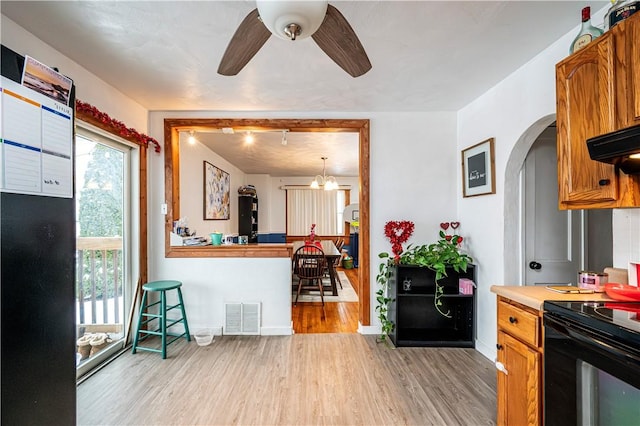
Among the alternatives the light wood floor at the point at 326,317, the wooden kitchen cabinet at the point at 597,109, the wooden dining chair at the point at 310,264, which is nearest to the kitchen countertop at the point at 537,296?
the wooden kitchen cabinet at the point at 597,109

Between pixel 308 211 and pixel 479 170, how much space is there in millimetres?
5138

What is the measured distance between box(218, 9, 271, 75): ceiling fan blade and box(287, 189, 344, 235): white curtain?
6.02 meters

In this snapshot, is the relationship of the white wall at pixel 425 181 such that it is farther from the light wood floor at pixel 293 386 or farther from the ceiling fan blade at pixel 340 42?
the ceiling fan blade at pixel 340 42

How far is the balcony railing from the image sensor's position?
241 centimetres

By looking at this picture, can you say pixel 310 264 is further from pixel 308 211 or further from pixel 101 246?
pixel 308 211

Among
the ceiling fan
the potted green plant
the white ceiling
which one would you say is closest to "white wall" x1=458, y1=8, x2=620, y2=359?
the white ceiling

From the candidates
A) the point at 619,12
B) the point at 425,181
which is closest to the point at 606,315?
the point at 619,12

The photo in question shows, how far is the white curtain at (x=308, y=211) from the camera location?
24.7 feet

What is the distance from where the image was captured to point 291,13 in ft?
3.11

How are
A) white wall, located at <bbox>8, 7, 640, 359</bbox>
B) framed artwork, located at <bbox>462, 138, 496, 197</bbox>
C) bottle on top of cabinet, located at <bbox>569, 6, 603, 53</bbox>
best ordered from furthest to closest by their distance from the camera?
framed artwork, located at <bbox>462, 138, 496, 197</bbox> < white wall, located at <bbox>8, 7, 640, 359</bbox> < bottle on top of cabinet, located at <bbox>569, 6, 603, 53</bbox>

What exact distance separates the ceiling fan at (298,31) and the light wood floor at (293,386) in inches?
83.8

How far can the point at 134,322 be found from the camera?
2904mm

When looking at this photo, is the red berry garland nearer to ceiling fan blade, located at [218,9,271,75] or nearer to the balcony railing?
the balcony railing

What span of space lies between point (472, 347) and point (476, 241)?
1.05m
